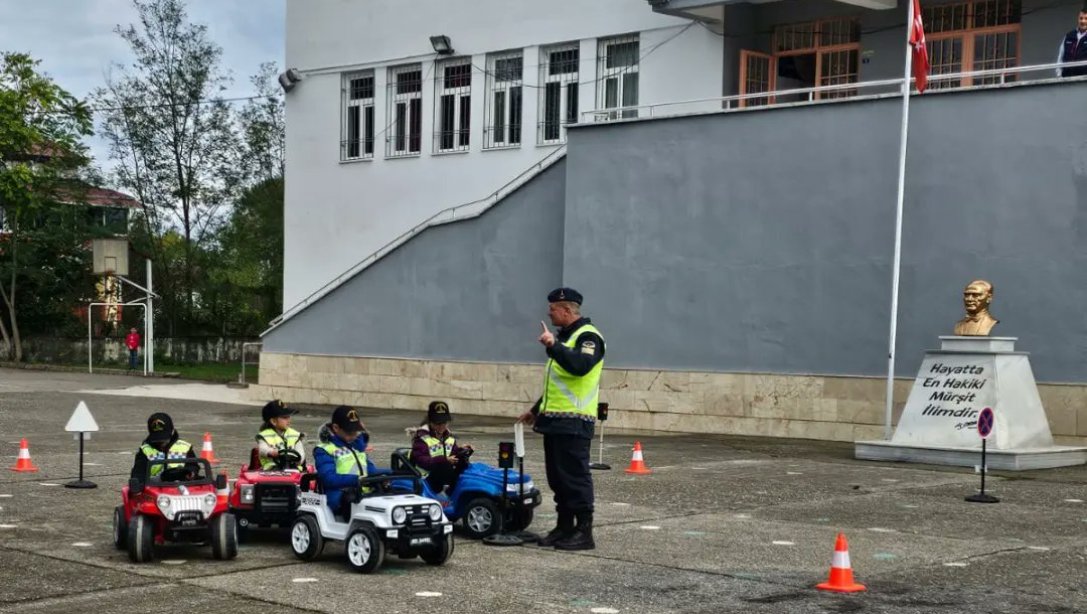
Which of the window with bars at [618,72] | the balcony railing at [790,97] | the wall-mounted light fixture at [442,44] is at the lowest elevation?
the balcony railing at [790,97]

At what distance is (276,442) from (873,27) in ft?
57.7

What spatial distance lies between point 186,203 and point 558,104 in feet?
101

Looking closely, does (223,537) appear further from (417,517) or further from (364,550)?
(417,517)

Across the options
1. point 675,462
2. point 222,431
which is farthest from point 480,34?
point 675,462

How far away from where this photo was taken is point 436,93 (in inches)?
1289

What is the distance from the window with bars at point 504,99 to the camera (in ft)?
102

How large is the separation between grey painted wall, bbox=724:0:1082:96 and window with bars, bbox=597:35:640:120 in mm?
2341

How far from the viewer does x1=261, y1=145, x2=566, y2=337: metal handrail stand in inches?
1117

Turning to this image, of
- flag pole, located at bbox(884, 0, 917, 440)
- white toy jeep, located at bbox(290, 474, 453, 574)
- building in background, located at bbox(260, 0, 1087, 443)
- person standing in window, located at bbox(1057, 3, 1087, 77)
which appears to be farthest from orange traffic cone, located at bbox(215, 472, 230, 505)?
person standing in window, located at bbox(1057, 3, 1087, 77)

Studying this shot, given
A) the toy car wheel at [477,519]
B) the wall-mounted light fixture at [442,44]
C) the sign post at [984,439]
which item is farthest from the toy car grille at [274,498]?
the wall-mounted light fixture at [442,44]

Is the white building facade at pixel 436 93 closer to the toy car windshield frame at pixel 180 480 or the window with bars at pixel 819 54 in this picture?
the window with bars at pixel 819 54

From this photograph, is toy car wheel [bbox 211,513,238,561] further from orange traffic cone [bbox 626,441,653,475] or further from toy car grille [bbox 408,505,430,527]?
orange traffic cone [bbox 626,441,653,475]

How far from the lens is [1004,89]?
69.5ft

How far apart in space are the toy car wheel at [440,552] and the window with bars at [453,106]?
22.2 m
